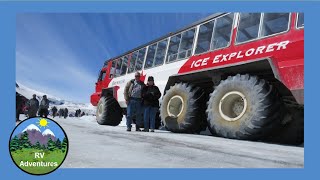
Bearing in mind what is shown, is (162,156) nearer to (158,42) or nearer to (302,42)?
(302,42)

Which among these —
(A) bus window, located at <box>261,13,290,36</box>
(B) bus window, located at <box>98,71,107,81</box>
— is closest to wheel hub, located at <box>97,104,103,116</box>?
(B) bus window, located at <box>98,71,107,81</box>

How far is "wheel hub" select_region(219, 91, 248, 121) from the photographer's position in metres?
4.41

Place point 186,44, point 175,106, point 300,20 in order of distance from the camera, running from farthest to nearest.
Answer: point 186,44, point 175,106, point 300,20

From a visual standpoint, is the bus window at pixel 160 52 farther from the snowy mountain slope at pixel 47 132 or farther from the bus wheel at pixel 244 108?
the snowy mountain slope at pixel 47 132

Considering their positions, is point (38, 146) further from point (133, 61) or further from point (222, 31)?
point (133, 61)

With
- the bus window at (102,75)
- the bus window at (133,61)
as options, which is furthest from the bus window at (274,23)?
the bus window at (102,75)

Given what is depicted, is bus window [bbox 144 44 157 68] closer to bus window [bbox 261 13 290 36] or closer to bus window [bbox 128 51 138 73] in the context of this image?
bus window [bbox 128 51 138 73]

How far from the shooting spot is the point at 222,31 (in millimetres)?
4965

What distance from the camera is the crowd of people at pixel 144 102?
19.3 feet

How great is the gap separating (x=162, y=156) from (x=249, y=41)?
2378 millimetres

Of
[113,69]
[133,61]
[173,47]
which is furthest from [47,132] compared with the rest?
[113,69]

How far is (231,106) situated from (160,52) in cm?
246

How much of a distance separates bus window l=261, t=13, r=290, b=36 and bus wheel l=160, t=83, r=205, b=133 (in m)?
1.51

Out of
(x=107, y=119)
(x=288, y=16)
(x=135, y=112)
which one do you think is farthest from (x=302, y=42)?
(x=107, y=119)
